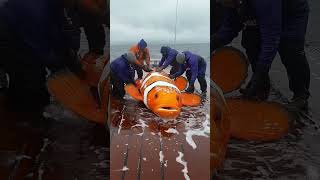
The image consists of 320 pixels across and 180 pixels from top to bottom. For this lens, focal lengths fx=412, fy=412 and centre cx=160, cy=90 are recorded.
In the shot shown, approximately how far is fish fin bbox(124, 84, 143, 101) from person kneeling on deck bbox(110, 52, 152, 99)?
0.02 m

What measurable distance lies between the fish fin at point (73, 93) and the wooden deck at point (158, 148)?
11 centimetres

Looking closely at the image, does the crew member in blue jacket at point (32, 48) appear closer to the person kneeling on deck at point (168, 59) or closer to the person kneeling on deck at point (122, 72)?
the person kneeling on deck at point (122, 72)

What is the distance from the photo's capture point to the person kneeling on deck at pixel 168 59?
1640 mm

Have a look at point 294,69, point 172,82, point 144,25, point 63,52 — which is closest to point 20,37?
point 63,52

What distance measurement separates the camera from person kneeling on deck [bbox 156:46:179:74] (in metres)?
1.64

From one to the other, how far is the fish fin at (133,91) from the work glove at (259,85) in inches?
16.7

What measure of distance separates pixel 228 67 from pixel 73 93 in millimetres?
638

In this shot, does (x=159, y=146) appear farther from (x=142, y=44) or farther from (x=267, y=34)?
(x=267, y=34)

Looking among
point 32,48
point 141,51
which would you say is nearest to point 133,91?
point 141,51

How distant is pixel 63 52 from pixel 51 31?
10 centimetres

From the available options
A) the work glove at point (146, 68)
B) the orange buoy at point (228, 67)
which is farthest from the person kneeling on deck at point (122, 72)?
the orange buoy at point (228, 67)

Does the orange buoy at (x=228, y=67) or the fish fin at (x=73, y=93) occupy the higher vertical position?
the orange buoy at (x=228, y=67)

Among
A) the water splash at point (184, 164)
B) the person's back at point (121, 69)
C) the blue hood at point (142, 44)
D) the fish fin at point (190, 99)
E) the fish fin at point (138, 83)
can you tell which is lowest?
the water splash at point (184, 164)

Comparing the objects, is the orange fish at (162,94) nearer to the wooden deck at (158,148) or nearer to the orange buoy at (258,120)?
the wooden deck at (158,148)
